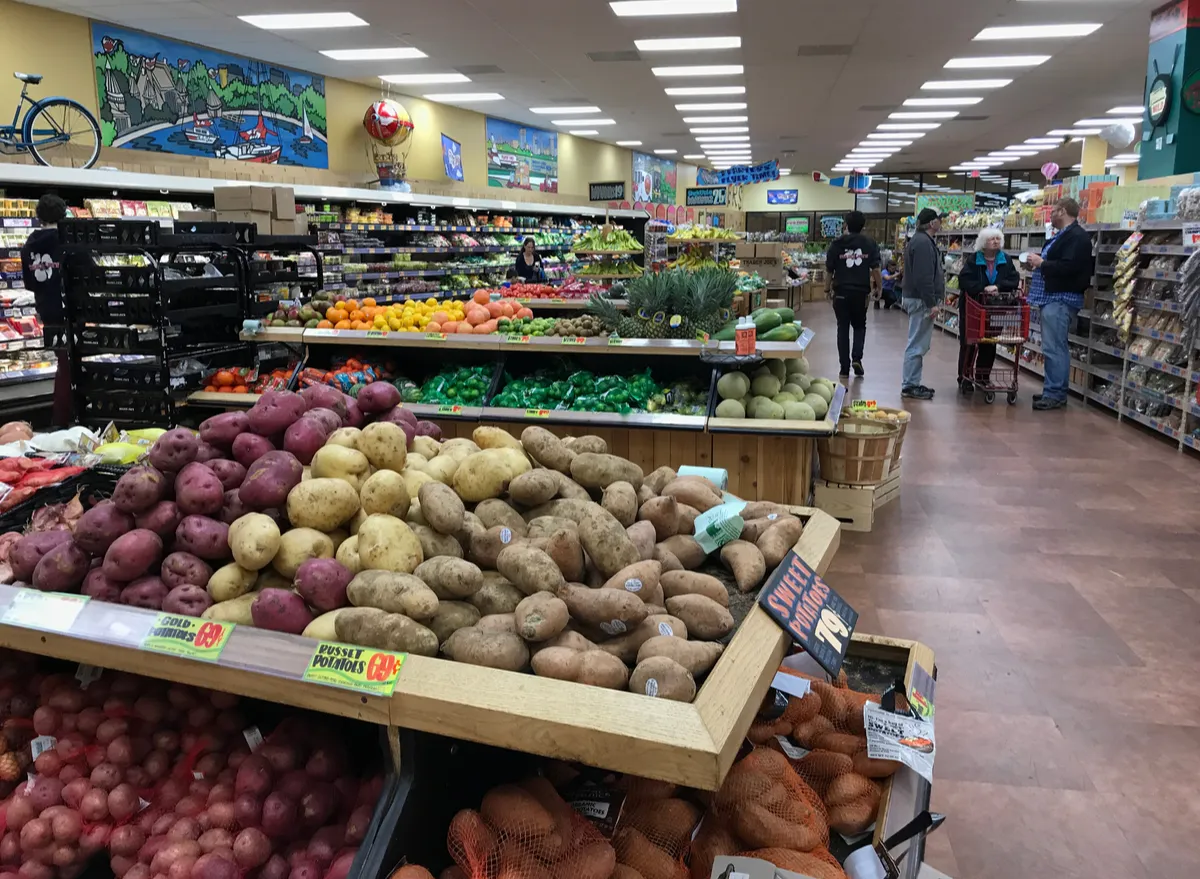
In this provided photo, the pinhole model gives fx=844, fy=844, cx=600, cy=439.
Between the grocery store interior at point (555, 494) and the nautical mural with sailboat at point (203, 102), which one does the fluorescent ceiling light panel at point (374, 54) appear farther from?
the nautical mural with sailboat at point (203, 102)

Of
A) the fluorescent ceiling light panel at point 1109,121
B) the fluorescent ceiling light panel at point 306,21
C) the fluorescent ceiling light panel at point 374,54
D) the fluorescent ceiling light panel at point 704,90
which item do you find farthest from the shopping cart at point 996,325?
the fluorescent ceiling light panel at point 1109,121

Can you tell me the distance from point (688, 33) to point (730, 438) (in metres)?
7.18

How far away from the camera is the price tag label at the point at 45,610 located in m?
1.57

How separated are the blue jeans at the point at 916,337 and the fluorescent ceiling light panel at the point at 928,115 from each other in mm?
8888

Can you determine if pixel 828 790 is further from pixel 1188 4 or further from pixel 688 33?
pixel 688 33

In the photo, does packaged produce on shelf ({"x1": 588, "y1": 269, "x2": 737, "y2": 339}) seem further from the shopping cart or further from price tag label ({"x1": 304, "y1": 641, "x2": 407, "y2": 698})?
the shopping cart

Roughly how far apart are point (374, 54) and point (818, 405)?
8.79 m

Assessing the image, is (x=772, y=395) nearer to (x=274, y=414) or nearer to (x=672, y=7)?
(x=274, y=414)

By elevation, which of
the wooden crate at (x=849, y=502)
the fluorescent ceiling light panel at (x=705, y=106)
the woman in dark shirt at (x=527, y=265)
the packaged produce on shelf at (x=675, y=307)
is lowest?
the wooden crate at (x=849, y=502)

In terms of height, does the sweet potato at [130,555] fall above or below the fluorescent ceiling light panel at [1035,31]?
below

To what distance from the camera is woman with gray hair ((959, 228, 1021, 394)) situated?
8789 millimetres

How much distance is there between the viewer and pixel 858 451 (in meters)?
4.70

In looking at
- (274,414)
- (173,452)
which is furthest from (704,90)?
(173,452)

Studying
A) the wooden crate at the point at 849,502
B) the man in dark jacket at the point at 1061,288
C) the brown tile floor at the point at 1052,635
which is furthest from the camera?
the man in dark jacket at the point at 1061,288
